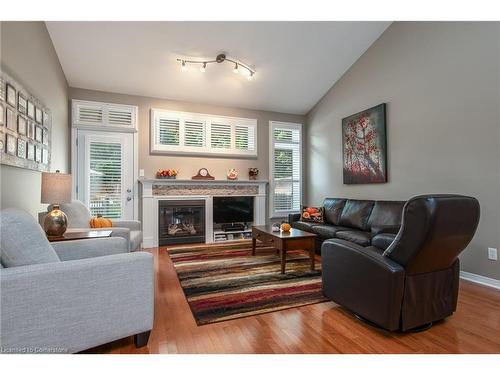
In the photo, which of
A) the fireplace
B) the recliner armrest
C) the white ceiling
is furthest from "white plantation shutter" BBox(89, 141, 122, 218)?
the recliner armrest

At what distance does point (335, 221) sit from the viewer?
434cm

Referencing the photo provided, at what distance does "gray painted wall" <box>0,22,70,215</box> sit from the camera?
2105 millimetres

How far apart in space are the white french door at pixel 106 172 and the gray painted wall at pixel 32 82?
35 cm

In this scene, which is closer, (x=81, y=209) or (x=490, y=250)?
(x=490, y=250)

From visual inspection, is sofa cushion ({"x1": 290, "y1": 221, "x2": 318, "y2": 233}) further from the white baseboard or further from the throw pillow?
the white baseboard

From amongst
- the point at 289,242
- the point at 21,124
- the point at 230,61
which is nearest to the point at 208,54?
the point at 230,61

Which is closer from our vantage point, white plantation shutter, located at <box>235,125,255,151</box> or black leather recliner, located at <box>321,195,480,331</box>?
black leather recliner, located at <box>321,195,480,331</box>

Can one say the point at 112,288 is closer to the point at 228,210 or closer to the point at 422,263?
the point at 422,263

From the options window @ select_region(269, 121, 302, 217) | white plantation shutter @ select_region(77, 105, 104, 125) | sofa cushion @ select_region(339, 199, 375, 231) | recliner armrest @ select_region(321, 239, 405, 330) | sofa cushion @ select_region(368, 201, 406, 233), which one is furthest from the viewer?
window @ select_region(269, 121, 302, 217)

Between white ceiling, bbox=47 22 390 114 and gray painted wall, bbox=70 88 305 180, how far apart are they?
0.13 metres

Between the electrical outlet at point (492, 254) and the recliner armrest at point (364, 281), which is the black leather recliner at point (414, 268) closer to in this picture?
the recliner armrest at point (364, 281)

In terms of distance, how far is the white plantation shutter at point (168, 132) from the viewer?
478 cm
